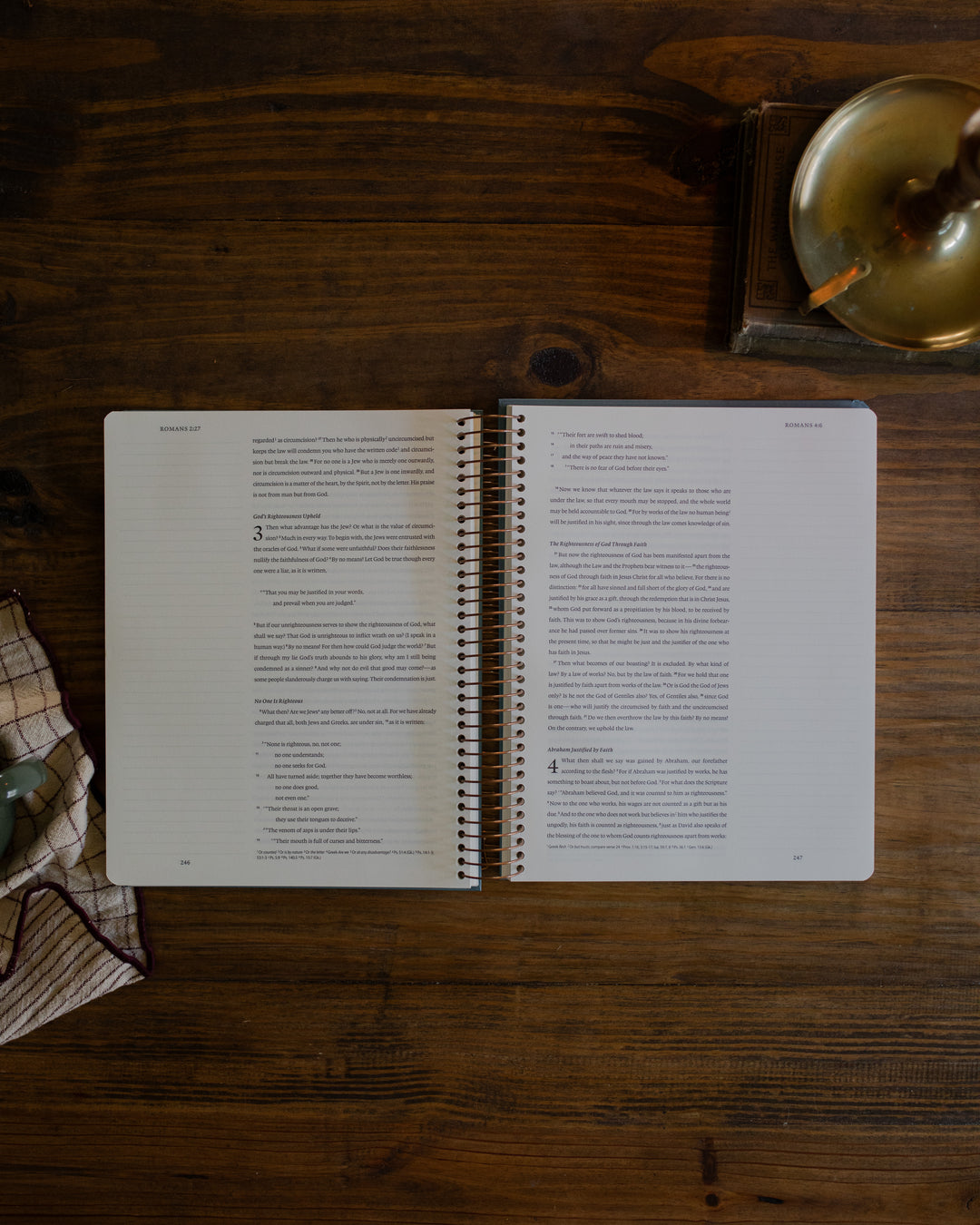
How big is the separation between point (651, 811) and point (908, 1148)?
1.30 feet

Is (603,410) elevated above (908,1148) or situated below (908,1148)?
above

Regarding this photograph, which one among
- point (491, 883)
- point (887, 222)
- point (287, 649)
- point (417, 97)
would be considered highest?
point (417, 97)

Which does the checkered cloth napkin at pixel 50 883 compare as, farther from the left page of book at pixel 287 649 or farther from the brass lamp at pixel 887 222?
the brass lamp at pixel 887 222

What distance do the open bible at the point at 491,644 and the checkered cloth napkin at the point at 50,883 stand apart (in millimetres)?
33

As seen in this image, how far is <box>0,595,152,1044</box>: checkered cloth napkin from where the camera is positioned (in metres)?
0.69

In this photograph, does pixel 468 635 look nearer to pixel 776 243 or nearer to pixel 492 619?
pixel 492 619

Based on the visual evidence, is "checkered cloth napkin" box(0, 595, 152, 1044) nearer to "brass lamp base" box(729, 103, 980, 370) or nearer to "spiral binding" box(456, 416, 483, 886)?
"spiral binding" box(456, 416, 483, 886)

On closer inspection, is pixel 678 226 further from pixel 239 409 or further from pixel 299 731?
pixel 299 731

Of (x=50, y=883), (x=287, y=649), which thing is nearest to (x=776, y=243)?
(x=287, y=649)

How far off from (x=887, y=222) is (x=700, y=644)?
380 millimetres

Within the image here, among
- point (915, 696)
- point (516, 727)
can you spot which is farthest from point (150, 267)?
point (915, 696)

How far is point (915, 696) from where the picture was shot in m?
0.73

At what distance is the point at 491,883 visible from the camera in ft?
2.40

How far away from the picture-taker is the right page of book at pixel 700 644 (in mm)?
718
